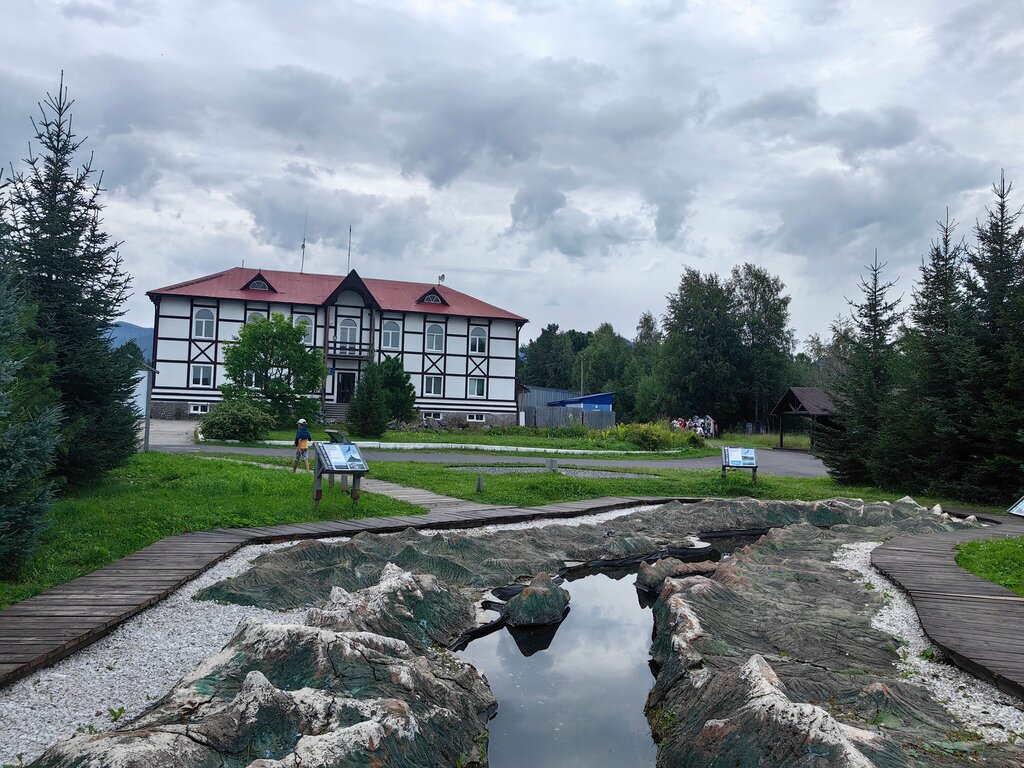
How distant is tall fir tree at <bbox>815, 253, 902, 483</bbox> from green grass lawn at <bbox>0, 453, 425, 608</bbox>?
41.1 ft

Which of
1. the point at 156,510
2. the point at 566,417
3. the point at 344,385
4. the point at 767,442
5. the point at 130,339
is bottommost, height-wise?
the point at 767,442

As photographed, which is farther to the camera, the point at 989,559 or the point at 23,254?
the point at 23,254

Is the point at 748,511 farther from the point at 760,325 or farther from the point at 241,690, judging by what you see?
the point at 760,325

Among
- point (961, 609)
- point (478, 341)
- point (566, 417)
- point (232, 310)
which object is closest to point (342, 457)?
point (961, 609)

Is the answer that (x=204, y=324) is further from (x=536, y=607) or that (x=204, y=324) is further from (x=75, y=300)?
(x=536, y=607)

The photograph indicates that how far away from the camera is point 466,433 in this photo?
34.7m

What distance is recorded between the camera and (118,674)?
509 centimetres

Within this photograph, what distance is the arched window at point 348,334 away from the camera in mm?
42781

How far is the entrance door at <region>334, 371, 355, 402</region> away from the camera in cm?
4272

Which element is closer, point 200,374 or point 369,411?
point 369,411

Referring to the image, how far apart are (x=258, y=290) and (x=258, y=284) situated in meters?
0.47

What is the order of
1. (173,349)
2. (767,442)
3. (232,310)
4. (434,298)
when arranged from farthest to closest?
(434,298)
(767,442)
(232,310)
(173,349)

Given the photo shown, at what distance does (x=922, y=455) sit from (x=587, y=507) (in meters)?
9.30

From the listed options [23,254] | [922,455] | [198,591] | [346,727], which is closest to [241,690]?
[346,727]
